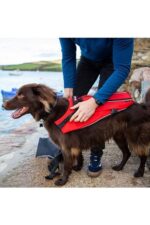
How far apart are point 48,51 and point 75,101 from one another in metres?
0.24

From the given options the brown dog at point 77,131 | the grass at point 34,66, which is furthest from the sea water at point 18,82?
the brown dog at point 77,131

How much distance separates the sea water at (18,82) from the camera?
1527mm

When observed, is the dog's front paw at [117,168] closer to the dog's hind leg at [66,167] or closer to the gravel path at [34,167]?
the gravel path at [34,167]

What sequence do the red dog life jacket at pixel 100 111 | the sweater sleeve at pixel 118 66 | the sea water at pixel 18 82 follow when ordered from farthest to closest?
the sea water at pixel 18 82, the red dog life jacket at pixel 100 111, the sweater sleeve at pixel 118 66

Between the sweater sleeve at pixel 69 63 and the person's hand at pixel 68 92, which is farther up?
the sweater sleeve at pixel 69 63

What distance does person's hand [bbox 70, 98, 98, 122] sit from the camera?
1.39 metres

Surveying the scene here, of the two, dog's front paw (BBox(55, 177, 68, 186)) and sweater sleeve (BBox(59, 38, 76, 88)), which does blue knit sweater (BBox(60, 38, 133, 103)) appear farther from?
dog's front paw (BBox(55, 177, 68, 186))

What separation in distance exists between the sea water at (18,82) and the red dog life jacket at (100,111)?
17 centimetres

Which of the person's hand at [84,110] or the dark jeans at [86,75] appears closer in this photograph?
the person's hand at [84,110]

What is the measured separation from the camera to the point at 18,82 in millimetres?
1530

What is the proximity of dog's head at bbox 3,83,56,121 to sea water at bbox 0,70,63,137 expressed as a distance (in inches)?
4.3


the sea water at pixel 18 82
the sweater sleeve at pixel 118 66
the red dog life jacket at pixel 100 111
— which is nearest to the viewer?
the sweater sleeve at pixel 118 66

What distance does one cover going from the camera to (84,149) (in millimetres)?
1520

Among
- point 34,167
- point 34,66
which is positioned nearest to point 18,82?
point 34,66
